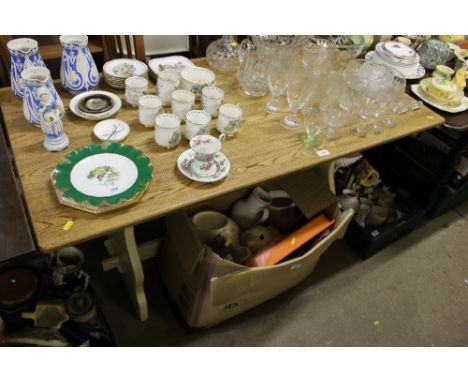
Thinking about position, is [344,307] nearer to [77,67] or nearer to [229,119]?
Answer: [229,119]

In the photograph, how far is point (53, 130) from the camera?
102 cm

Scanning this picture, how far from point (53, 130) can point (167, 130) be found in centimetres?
30

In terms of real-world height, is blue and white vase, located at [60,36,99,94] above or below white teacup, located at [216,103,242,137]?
above

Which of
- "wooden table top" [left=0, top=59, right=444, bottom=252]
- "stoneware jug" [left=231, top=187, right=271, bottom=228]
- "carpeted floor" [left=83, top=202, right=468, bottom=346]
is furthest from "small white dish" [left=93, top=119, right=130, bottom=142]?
"carpeted floor" [left=83, top=202, right=468, bottom=346]

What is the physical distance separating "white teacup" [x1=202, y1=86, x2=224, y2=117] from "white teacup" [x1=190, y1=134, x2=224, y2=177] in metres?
0.18

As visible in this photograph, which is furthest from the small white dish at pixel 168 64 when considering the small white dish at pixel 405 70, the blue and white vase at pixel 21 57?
the small white dish at pixel 405 70

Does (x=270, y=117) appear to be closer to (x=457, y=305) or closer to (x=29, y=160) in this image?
(x=29, y=160)

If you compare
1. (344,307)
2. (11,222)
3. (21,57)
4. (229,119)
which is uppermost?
(21,57)

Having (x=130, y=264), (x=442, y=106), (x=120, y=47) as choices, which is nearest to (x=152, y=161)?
(x=130, y=264)

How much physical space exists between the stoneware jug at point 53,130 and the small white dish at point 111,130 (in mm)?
90

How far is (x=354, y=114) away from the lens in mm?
1377

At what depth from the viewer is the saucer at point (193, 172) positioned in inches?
40.8

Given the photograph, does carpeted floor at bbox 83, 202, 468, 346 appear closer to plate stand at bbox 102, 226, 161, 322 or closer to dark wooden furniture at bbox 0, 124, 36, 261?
plate stand at bbox 102, 226, 161, 322

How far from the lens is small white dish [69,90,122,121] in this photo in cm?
115
